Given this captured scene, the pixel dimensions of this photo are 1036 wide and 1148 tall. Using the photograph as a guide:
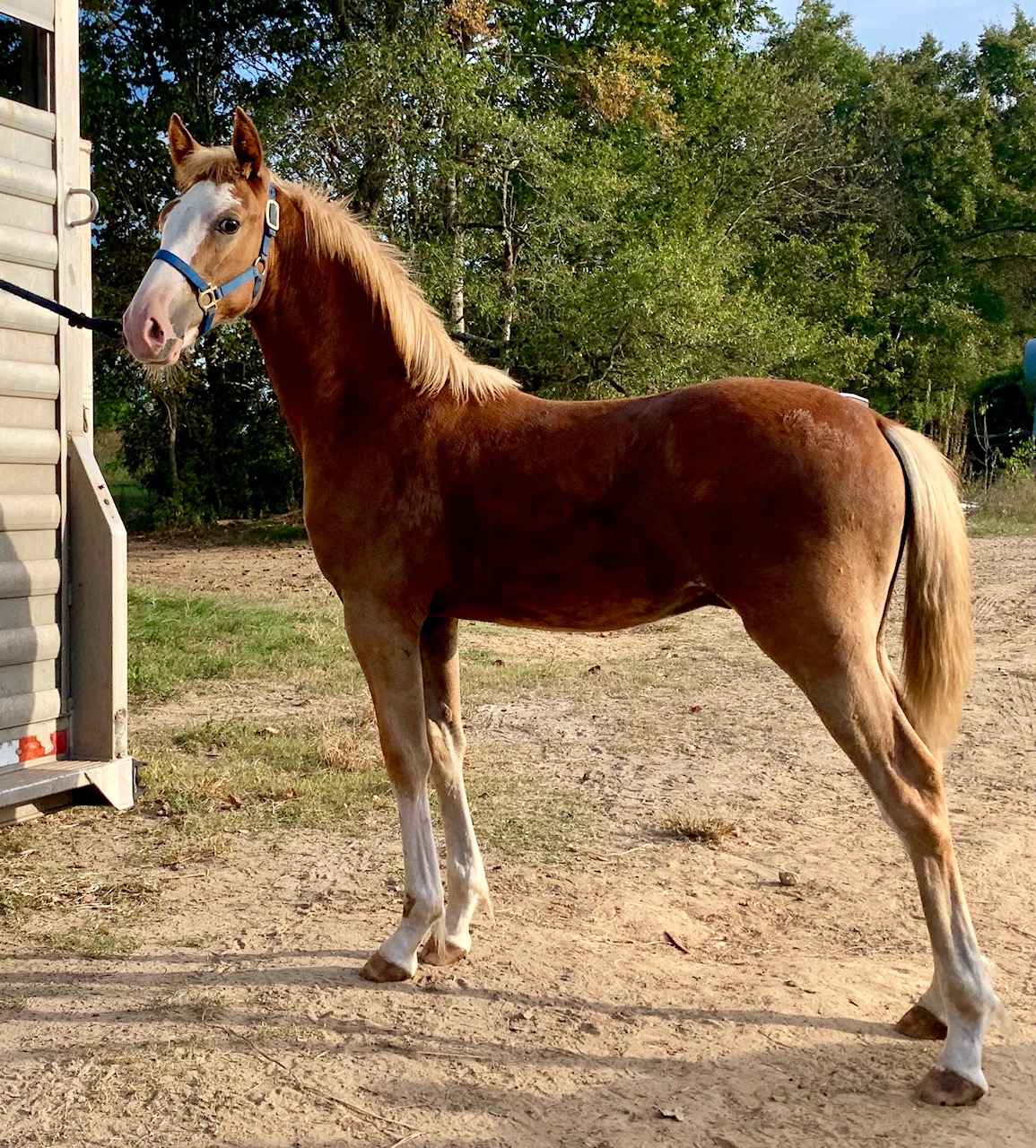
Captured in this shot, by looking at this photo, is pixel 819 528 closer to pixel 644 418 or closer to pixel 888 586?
pixel 888 586

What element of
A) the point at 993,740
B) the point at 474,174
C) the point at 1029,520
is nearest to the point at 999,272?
the point at 1029,520

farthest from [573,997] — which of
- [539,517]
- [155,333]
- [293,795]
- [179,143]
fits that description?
[179,143]

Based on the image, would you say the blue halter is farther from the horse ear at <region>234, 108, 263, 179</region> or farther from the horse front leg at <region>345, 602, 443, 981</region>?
the horse front leg at <region>345, 602, 443, 981</region>

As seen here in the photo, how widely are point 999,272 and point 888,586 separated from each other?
107 ft

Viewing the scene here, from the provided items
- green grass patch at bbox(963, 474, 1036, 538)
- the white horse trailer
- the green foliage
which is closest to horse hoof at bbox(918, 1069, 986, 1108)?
the white horse trailer

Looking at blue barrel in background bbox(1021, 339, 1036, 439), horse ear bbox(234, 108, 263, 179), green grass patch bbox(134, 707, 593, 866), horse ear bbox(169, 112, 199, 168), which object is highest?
blue barrel in background bbox(1021, 339, 1036, 439)

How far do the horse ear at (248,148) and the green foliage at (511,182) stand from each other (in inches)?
408

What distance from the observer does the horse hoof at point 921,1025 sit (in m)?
2.94

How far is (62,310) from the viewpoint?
380cm

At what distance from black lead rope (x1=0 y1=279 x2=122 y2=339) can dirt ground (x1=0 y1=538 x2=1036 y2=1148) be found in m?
2.12

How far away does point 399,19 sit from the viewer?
14.3m

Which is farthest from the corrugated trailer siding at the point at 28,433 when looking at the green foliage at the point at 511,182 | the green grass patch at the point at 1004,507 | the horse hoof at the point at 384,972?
the green grass patch at the point at 1004,507

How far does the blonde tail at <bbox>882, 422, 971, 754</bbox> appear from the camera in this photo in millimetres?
2955

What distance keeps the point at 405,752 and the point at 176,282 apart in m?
1.57
